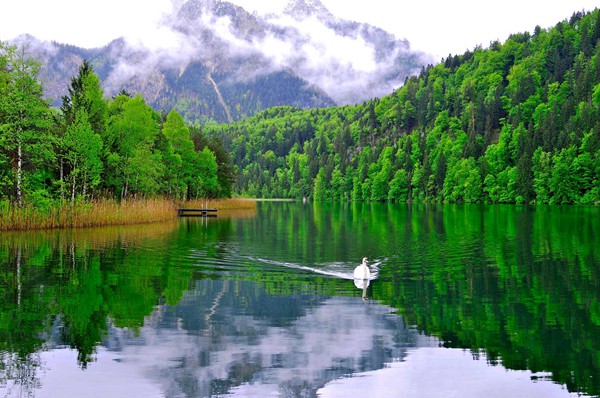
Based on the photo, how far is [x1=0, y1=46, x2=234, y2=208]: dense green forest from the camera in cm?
5175

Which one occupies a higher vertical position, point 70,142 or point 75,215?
point 70,142

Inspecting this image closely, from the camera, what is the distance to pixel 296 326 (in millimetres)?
18516

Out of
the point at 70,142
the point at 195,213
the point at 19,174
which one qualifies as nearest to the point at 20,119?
the point at 19,174

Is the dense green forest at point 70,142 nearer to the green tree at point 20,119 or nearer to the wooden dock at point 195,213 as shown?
the green tree at point 20,119

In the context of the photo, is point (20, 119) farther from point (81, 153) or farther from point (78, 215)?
point (78, 215)

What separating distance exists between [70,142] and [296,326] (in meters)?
46.1

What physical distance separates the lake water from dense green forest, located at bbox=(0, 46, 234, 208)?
1810 cm

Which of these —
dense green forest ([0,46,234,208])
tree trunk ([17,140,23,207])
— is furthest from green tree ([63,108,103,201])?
tree trunk ([17,140,23,207])

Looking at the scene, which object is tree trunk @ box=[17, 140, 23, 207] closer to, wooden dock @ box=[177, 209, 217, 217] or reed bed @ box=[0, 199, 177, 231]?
reed bed @ box=[0, 199, 177, 231]

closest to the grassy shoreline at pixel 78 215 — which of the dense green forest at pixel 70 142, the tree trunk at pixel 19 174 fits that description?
the tree trunk at pixel 19 174

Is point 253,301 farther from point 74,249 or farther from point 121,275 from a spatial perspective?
point 74,249

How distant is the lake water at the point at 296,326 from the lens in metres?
13.3

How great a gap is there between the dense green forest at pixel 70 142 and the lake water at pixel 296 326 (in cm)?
1810

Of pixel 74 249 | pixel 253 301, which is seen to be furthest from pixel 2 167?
pixel 253 301
